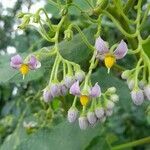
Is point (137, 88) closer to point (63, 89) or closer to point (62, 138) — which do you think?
point (63, 89)

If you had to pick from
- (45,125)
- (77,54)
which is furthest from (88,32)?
(45,125)

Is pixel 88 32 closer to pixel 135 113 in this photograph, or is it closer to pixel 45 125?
pixel 45 125

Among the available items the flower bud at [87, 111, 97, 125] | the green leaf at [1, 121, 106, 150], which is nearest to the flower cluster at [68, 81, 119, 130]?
the flower bud at [87, 111, 97, 125]

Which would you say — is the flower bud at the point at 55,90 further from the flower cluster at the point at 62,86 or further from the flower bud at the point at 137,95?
the flower bud at the point at 137,95

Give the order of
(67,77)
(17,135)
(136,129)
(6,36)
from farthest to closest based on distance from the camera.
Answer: (6,36) < (136,129) < (17,135) < (67,77)

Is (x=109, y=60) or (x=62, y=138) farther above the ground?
(x=109, y=60)

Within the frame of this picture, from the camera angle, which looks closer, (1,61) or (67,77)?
(67,77)

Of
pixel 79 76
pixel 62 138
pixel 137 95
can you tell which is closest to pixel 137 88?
pixel 137 95

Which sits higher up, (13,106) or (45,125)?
(45,125)
